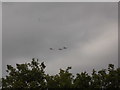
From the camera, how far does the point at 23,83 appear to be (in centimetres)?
3369

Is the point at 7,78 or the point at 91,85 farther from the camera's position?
the point at 7,78

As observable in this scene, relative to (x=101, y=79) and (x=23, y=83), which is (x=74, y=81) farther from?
(x=23, y=83)

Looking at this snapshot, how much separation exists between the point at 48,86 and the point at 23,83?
262cm

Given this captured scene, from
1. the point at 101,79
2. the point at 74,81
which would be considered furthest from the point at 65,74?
the point at 101,79

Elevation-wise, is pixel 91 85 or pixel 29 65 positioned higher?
pixel 29 65

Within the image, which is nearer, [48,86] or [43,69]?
[48,86]

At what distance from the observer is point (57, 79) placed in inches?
1350

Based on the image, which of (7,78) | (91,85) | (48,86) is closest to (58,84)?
(48,86)

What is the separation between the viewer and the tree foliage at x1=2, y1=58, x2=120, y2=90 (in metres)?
33.2

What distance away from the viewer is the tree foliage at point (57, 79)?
109ft

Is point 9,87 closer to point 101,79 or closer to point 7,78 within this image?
point 7,78

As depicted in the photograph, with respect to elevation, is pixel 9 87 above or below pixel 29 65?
below

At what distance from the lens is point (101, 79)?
111 feet

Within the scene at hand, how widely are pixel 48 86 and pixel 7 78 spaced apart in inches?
193
